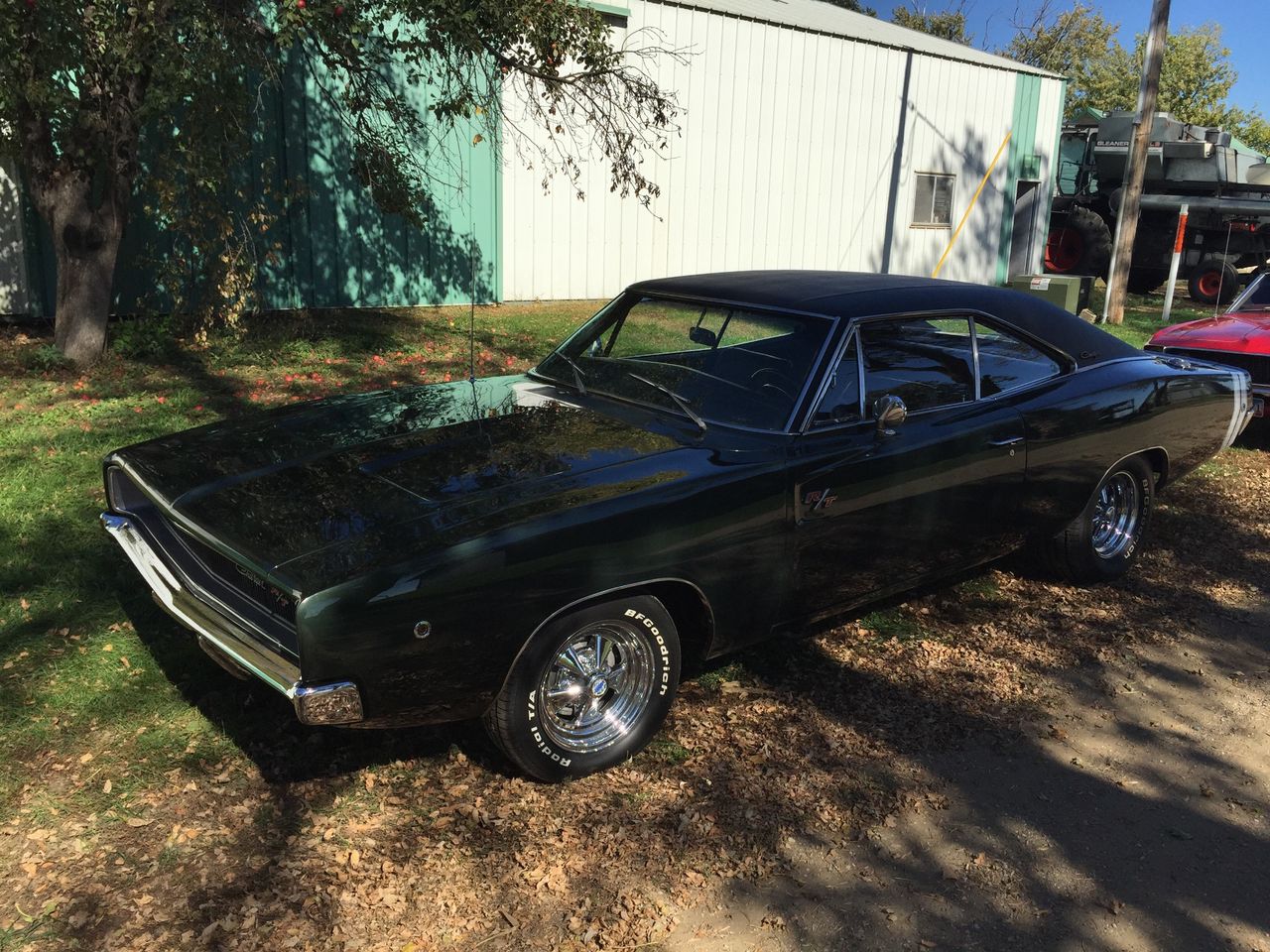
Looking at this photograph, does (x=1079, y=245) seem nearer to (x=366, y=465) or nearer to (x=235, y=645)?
(x=366, y=465)

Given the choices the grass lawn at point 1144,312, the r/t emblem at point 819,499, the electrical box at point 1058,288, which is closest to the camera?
the r/t emblem at point 819,499

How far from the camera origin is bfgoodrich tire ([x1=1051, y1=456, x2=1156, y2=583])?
4961mm

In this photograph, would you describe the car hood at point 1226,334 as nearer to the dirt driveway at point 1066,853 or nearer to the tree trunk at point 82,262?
the dirt driveway at point 1066,853

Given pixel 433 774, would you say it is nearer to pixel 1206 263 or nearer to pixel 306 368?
pixel 306 368

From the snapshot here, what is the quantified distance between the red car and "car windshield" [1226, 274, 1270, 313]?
100 mm

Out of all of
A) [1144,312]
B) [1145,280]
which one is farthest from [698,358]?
[1145,280]

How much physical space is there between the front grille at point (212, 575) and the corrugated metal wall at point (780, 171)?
31.6ft

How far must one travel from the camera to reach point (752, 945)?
265 cm

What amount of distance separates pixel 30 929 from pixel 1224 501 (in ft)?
22.4

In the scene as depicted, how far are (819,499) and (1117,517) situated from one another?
2.42 m

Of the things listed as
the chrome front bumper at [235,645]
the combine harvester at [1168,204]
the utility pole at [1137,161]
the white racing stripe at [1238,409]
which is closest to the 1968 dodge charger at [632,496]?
the chrome front bumper at [235,645]

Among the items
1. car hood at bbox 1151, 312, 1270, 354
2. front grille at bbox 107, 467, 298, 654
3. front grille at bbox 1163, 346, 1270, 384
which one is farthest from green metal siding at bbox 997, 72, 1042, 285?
front grille at bbox 107, 467, 298, 654

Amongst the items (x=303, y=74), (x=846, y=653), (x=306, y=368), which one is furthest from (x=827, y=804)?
(x=303, y=74)

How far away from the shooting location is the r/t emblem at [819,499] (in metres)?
3.65
